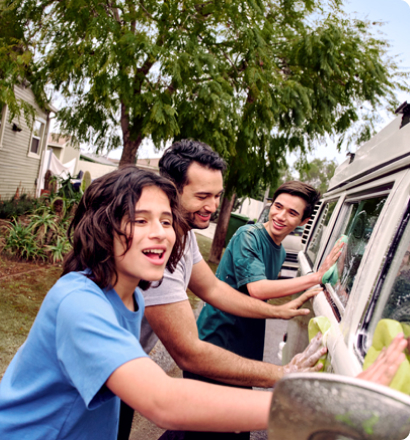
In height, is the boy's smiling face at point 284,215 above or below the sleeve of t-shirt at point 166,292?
above

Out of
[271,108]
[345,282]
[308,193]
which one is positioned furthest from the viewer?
[271,108]

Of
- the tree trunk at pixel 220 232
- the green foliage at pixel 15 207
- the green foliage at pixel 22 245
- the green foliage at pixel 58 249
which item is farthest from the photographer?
the green foliage at pixel 15 207

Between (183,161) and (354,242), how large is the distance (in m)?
1.00

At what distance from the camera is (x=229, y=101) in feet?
20.4

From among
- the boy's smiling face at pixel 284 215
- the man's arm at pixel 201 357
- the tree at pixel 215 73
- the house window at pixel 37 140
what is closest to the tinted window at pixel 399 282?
the man's arm at pixel 201 357

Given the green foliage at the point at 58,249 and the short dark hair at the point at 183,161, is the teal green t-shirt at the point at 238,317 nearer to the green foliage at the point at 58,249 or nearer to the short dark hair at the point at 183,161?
the short dark hair at the point at 183,161

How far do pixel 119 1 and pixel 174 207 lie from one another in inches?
218

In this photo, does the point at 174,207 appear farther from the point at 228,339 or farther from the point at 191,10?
the point at 191,10

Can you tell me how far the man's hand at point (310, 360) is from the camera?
1350mm

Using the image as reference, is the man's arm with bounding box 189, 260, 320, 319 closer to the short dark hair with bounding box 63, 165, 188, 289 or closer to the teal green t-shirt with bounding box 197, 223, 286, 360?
the teal green t-shirt with bounding box 197, 223, 286, 360

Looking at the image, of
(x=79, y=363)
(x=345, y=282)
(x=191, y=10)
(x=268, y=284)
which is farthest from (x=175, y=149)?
(x=191, y=10)

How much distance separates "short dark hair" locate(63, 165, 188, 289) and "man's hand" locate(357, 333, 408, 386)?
0.79 meters

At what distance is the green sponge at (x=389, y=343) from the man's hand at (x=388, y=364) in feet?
0.12

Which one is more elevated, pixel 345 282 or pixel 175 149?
pixel 175 149
